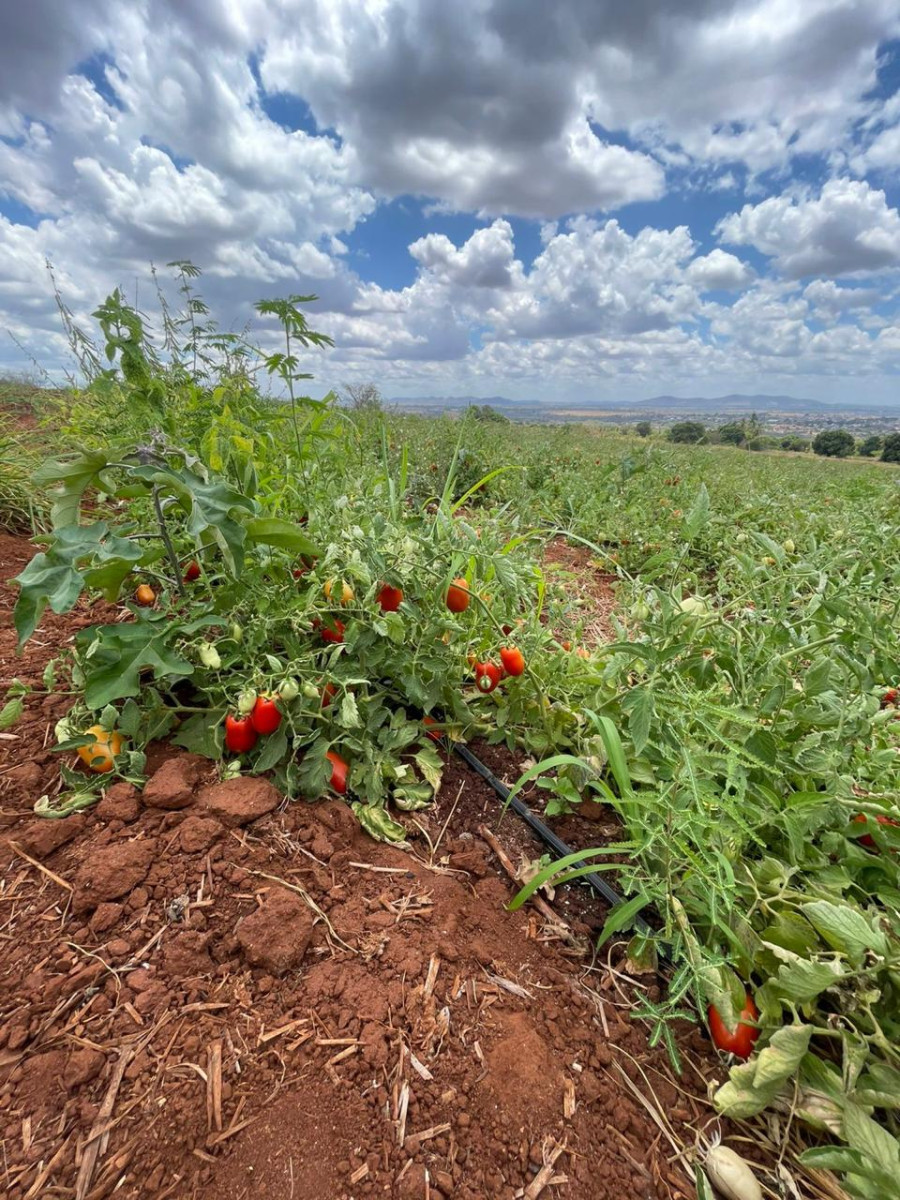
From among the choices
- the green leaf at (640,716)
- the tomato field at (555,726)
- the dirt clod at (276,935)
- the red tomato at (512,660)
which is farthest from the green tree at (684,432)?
the dirt clod at (276,935)

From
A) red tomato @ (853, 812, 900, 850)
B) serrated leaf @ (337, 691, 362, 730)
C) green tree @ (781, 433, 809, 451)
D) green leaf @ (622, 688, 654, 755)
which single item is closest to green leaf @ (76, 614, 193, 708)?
serrated leaf @ (337, 691, 362, 730)

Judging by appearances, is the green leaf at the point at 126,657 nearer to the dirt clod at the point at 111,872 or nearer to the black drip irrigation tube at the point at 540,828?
the dirt clod at the point at 111,872

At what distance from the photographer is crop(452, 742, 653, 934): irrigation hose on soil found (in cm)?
145

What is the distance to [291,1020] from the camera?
1084mm

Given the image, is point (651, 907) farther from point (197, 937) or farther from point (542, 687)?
point (197, 937)

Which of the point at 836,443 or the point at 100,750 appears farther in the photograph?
the point at 836,443

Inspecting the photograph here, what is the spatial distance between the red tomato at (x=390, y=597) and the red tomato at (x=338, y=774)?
1.50 ft

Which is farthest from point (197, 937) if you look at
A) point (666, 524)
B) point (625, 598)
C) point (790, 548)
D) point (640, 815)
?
point (666, 524)

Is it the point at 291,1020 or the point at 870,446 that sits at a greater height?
the point at 291,1020

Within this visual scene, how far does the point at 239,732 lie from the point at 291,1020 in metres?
0.66

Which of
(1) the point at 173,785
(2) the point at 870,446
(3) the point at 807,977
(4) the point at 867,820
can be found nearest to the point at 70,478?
(1) the point at 173,785

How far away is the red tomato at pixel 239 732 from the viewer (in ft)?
4.75

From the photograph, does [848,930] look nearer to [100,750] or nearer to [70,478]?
[100,750]

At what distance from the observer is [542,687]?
5.99 ft
